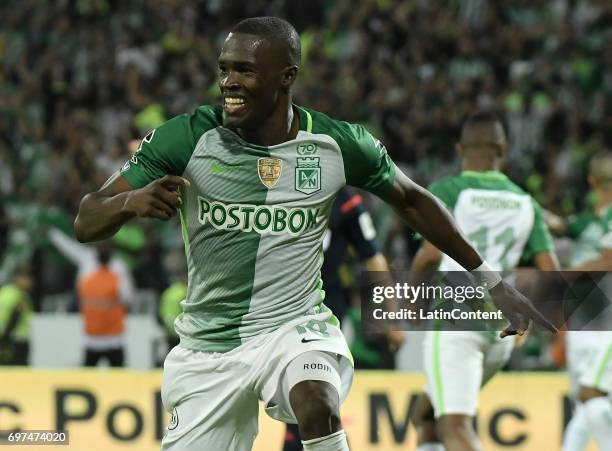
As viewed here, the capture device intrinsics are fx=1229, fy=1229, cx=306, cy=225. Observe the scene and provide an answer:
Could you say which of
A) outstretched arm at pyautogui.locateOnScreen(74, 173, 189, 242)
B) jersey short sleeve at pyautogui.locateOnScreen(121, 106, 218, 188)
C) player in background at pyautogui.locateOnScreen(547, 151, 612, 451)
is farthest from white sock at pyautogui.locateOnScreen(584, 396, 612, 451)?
outstretched arm at pyautogui.locateOnScreen(74, 173, 189, 242)

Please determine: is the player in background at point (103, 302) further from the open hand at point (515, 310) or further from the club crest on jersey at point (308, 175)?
the club crest on jersey at point (308, 175)

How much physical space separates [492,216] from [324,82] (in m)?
9.13

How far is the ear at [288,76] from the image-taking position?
15.3 ft

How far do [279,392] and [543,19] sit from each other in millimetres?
13539

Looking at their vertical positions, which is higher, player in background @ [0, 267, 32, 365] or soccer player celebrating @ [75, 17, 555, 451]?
player in background @ [0, 267, 32, 365]

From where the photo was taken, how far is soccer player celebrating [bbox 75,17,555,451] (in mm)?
4566

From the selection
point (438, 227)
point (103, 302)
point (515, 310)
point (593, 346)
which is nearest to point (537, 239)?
point (593, 346)

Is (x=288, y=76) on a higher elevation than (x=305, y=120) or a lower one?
higher

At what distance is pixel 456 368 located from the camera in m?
6.83

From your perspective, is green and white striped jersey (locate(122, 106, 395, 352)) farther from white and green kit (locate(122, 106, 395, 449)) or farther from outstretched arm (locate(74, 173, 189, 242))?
outstretched arm (locate(74, 173, 189, 242))

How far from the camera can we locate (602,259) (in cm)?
707

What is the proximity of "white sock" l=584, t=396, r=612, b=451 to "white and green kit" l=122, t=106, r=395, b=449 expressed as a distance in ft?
9.05

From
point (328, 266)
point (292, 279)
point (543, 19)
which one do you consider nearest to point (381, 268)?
point (328, 266)

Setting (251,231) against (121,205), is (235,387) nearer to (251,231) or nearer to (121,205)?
(251,231)
